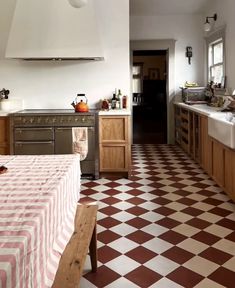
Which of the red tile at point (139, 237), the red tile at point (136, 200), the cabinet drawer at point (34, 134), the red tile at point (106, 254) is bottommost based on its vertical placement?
the red tile at point (106, 254)

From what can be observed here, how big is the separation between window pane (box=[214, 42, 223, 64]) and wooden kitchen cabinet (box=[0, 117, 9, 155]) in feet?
12.2

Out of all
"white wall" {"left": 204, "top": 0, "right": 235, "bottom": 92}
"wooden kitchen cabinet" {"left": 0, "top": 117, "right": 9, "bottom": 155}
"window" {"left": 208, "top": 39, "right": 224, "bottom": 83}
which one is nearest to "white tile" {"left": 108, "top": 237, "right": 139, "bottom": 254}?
"wooden kitchen cabinet" {"left": 0, "top": 117, "right": 9, "bottom": 155}

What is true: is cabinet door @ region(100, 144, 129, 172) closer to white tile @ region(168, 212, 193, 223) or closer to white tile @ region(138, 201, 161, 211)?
white tile @ region(138, 201, 161, 211)

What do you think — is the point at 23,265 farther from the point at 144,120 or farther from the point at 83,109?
the point at 144,120

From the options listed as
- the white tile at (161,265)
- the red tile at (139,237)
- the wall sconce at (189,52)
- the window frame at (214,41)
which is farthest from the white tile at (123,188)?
the wall sconce at (189,52)

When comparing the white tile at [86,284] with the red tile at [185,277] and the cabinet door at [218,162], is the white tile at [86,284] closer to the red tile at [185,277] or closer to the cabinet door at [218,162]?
the red tile at [185,277]

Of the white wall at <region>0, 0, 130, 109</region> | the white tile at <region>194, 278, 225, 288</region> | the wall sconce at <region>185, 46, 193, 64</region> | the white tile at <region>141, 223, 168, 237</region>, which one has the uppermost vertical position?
the wall sconce at <region>185, 46, 193, 64</region>

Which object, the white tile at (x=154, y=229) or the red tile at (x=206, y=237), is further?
the white tile at (x=154, y=229)

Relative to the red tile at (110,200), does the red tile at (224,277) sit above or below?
below

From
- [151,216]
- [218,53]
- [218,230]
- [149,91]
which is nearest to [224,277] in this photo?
[218,230]

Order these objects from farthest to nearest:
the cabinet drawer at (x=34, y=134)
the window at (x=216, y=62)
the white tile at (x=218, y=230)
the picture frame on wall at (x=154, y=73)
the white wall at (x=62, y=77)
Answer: the picture frame on wall at (x=154, y=73)
the window at (x=216, y=62)
the white wall at (x=62, y=77)
the cabinet drawer at (x=34, y=134)
the white tile at (x=218, y=230)

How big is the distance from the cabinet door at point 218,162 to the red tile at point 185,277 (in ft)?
5.72

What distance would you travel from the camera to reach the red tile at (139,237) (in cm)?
266

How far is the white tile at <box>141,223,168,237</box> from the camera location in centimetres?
278
